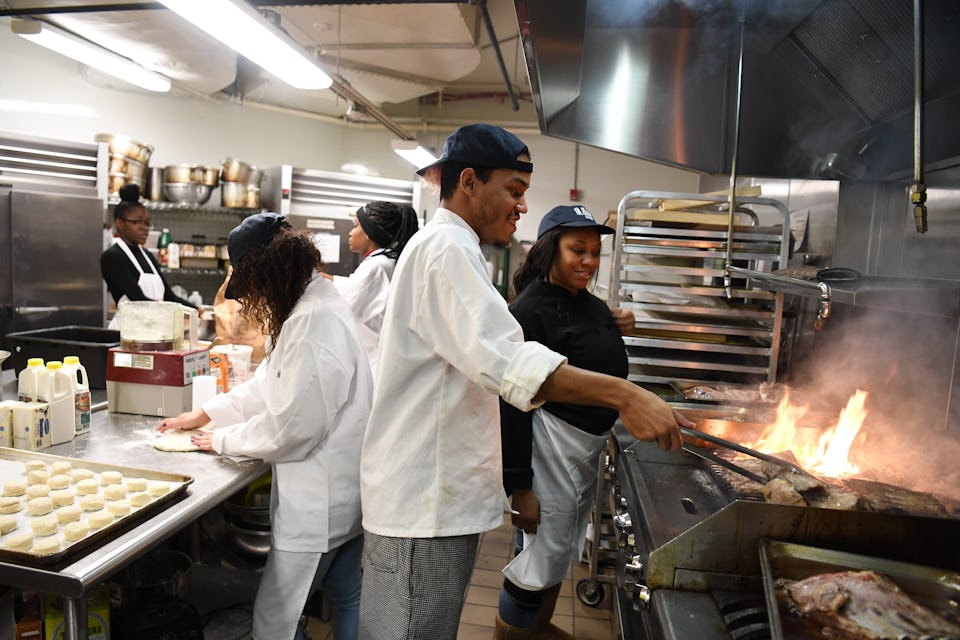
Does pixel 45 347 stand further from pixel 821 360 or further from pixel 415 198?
pixel 415 198

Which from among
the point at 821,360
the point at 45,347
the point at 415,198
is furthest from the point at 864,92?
the point at 415,198

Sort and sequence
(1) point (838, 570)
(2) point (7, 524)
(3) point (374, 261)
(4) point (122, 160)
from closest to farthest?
(1) point (838, 570)
(2) point (7, 524)
(3) point (374, 261)
(4) point (122, 160)

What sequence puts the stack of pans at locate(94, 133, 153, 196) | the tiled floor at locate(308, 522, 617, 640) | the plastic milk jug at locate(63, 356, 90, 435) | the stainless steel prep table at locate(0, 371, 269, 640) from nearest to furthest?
1. the stainless steel prep table at locate(0, 371, 269, 640)
2. the plastic milk jug at locate(63, 356, 90, 435)
3. the tiled floor at locate(308, 522, 617, 640)
4. the stack of pans at locate(94, 133, 153, 196)

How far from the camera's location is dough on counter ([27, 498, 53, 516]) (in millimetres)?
1653

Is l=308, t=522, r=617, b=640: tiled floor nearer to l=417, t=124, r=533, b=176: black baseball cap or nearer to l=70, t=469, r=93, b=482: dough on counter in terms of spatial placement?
l=70, t=469, r=93, b=482: dough on counter

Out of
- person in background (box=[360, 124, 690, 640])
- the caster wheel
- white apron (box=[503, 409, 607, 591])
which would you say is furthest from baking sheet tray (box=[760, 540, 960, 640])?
the caster wheel

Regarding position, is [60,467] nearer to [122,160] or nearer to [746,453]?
[746,453]

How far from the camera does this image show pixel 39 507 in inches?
65.2

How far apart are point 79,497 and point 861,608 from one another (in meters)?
1.95

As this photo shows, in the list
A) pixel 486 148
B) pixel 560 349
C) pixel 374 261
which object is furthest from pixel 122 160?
pixel 486 148

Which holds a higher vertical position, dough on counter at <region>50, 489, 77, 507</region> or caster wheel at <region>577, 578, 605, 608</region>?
dough on counter at <region>50, 489, 77, 507</region>

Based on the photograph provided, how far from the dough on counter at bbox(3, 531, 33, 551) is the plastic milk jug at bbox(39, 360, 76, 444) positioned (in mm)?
792

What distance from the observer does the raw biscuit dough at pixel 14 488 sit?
1731 millimetres

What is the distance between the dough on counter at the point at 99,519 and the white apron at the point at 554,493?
1425 millimetres
